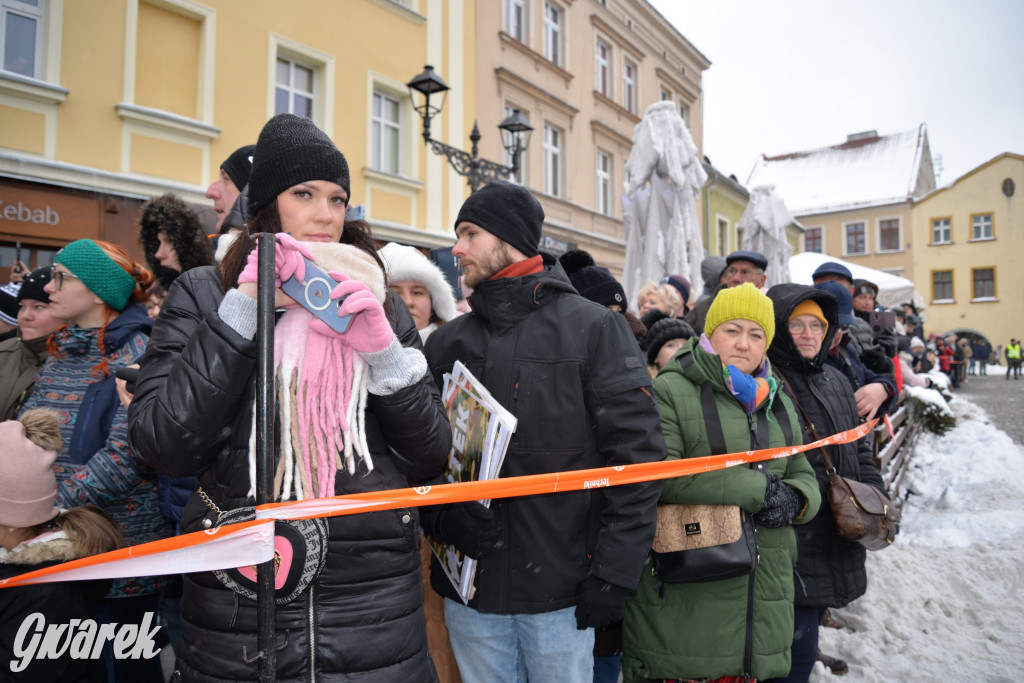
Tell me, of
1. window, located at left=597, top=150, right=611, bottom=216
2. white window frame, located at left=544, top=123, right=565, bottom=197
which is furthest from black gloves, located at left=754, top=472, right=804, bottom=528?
window, located at left=597, top=150, right=611, bottom=216

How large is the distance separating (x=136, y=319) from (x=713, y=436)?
2.40 m

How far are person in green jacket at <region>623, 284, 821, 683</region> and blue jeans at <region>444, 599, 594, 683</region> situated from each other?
405 mm

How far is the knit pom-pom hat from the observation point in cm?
212

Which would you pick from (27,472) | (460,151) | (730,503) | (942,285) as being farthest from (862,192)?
(27,472)

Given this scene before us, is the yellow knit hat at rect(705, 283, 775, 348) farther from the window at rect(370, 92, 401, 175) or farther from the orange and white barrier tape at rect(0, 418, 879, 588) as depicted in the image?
the window at rect(370, 92, 401, 175)

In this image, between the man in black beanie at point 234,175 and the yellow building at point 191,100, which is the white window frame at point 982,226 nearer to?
the yellow building at point 191,100

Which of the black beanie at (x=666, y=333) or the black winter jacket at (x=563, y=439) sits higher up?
the black beanie at (x=666, y=333)

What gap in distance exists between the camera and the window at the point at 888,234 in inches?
1692

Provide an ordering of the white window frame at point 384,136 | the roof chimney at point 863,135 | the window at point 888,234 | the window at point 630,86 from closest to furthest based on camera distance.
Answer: the white window frame at point 384,136
the window at point 630,86
the window at point 888,234
the roof chimney at point 863,135

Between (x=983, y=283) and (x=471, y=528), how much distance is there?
49.3 meters

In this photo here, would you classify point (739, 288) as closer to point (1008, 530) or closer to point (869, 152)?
point (1008, 530)

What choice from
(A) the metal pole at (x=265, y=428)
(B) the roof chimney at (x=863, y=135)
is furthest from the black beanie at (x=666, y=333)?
(B) the roof chimney at (x=863, y=135)

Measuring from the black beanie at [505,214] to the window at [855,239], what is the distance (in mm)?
47728

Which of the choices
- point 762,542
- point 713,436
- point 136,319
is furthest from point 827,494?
point 136,319
